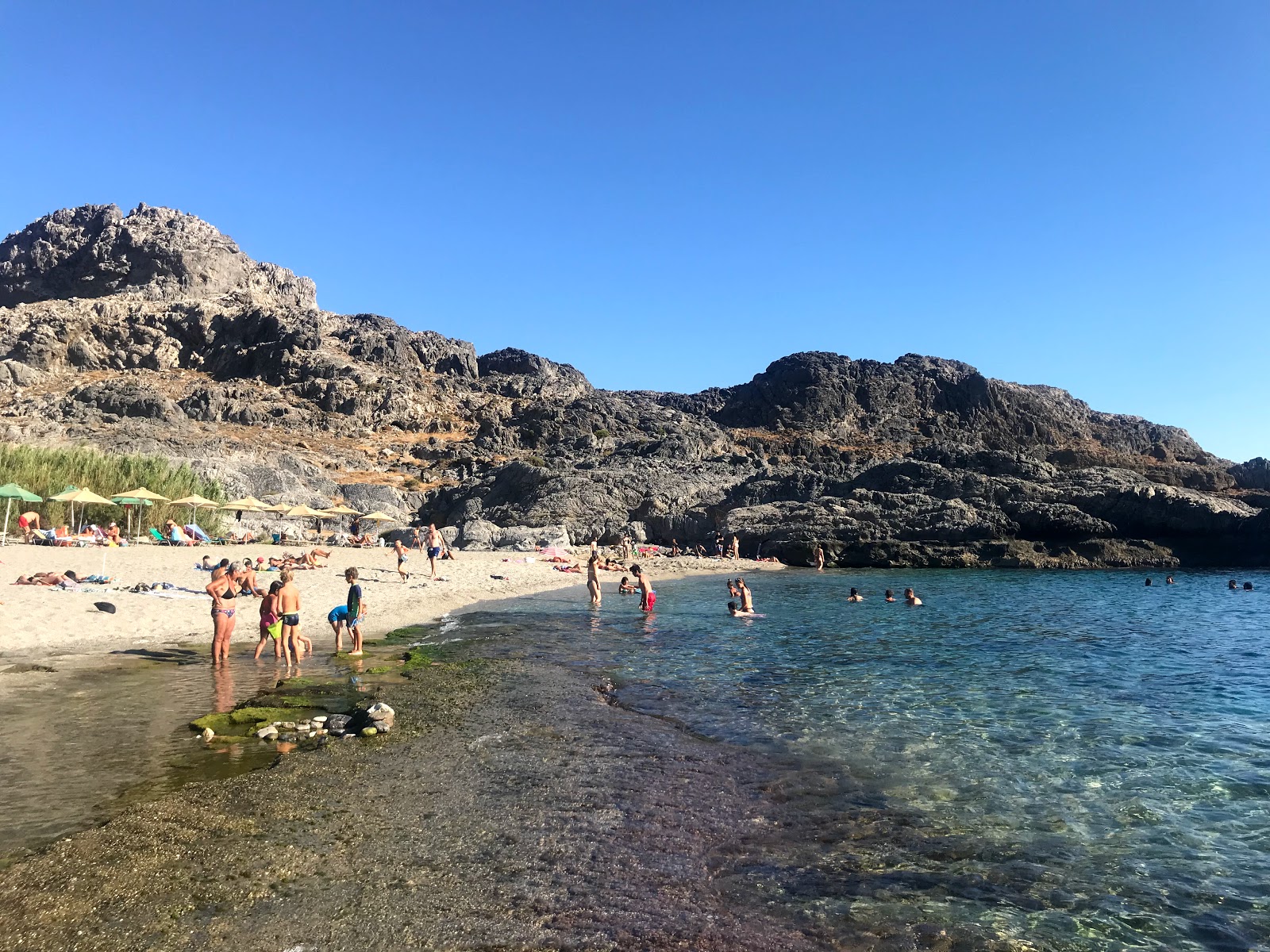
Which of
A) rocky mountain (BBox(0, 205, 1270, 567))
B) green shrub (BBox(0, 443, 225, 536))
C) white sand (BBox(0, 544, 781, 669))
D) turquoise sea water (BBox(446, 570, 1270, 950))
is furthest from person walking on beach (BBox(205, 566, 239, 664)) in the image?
rocky mountain (BBox(0, 205, 1270, 567))

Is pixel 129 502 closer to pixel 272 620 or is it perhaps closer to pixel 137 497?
pixel 137 497

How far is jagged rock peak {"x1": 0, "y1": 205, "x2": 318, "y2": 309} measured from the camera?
101 metres

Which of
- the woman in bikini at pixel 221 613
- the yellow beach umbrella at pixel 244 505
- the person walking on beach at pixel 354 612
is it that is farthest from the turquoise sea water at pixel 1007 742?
the yellow beach umbrella at pixel 244 505

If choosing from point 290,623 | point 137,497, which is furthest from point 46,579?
point 137,497

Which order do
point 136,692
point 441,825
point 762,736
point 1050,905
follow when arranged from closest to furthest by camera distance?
point 1050,905 < point 441,825 < point 762,736 < point 136,692

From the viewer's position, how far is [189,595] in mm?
18078

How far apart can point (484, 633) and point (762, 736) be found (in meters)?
9.51

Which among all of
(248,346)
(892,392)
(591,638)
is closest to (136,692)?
(591,638)

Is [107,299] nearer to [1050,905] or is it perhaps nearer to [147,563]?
[147,563]

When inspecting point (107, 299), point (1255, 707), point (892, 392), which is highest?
point (107, 299)

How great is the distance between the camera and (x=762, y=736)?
881 cm

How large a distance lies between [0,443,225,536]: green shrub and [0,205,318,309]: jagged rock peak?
70240 millimetres

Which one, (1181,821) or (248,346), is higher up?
(248,346)

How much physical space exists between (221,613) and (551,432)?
67010 millimetres
